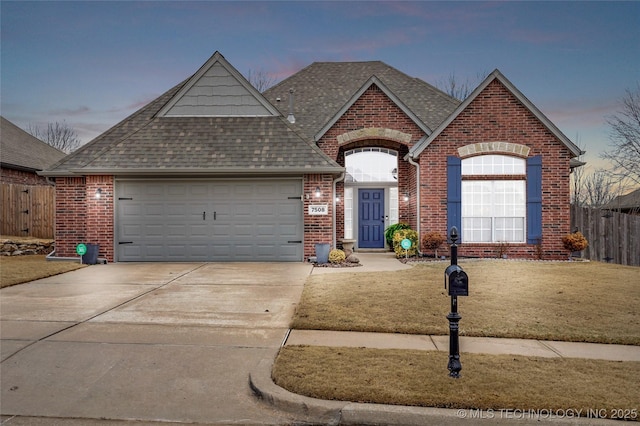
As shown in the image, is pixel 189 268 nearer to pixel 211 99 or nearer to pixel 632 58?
pixel 211 99

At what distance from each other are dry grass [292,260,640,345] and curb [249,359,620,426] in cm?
239

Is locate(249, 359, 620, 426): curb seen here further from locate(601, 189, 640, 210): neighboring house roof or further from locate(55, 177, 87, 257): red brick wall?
locate(601, 189, 640, 210): neighboring house roof

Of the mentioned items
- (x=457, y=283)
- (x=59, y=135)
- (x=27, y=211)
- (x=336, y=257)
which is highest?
(x=59, y=135)

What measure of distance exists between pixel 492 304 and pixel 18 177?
24.5 metres

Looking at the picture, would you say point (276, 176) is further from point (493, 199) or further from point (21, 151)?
point (21, 151)

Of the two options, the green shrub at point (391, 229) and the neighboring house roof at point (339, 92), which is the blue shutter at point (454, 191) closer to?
the green shrub at point (391, 229)

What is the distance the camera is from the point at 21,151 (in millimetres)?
23500

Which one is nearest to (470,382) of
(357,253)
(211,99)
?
(357,253)

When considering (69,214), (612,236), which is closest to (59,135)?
(69,214)

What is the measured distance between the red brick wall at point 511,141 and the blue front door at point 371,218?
9.83 ft

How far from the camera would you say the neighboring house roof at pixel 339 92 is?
17.3 metres

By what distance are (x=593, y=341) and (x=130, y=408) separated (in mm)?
5609

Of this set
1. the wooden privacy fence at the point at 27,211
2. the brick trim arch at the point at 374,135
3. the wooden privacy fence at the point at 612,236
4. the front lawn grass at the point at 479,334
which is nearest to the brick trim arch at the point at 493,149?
the brick trim arch at the point at 374,135

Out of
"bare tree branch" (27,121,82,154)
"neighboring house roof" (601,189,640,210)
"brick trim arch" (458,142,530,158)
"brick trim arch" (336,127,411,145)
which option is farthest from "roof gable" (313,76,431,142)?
"bare tree branch" (27,121,82,154)
